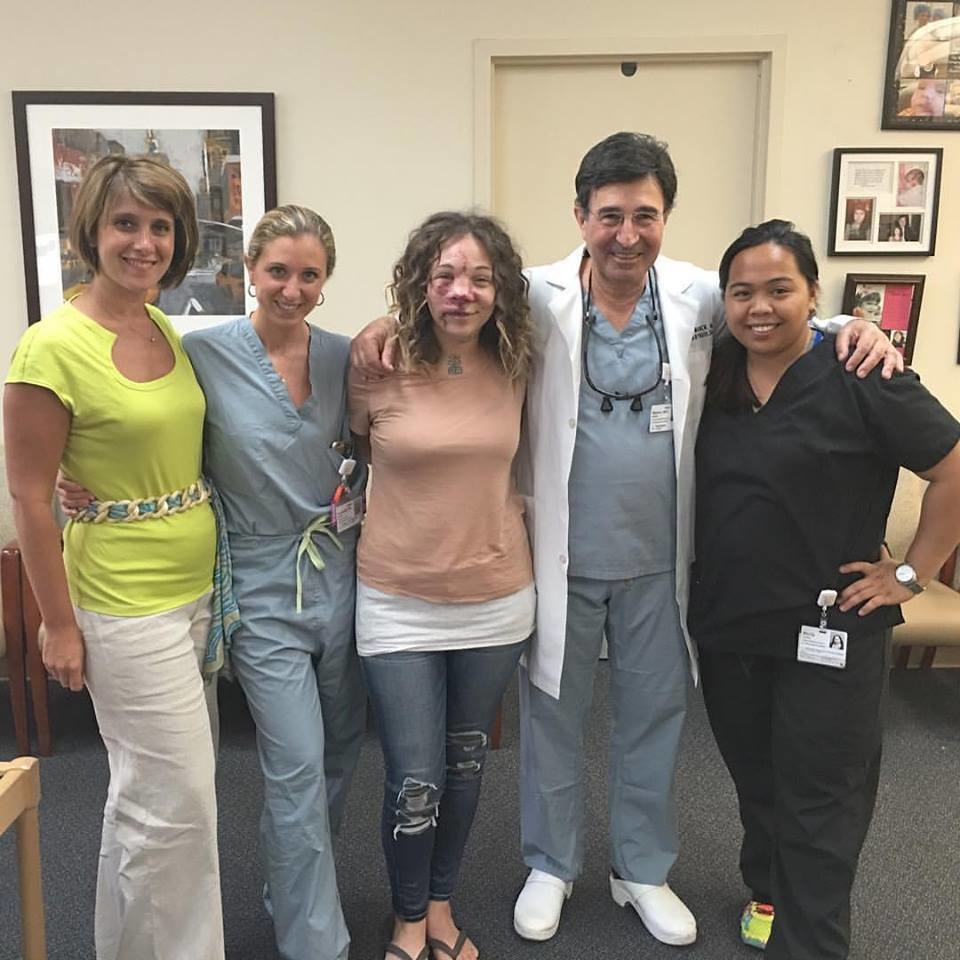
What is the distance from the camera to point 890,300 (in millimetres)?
3314

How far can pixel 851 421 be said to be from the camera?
155cm

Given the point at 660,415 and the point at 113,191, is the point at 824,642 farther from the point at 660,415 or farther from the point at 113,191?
the point at 113,191

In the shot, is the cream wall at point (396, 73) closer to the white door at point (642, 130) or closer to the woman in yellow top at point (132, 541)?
the white door at point (642, 130)

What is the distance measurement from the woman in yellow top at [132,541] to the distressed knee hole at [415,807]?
34cm

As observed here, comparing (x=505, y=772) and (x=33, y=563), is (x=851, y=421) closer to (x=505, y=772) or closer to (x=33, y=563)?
(x=33, y=563)

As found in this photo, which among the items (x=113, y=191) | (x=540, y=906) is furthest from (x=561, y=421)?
(x=540, y=906)

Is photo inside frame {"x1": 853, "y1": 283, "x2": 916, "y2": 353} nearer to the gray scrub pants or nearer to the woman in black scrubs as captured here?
the woman in black scrubs

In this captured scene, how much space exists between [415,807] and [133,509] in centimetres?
77

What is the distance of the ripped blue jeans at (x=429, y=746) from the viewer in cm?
166

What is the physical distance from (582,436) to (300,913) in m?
1.05

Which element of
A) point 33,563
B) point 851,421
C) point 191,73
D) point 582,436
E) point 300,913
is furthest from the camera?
point 191,73

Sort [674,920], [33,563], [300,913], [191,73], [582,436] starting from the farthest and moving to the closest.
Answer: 1. [191,73]
2. [674,920]
3. [582,436]
4. [300,913]
5. [33,563]

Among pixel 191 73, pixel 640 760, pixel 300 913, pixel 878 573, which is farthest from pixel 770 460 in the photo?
pixel 191 73

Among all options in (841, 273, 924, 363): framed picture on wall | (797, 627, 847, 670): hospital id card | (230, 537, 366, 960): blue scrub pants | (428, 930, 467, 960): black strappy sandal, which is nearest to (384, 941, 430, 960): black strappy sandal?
(428, 930, 467, 960): black strappy sandal
